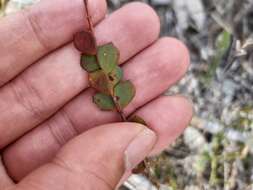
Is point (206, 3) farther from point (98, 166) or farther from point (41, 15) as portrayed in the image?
point (98, 166)

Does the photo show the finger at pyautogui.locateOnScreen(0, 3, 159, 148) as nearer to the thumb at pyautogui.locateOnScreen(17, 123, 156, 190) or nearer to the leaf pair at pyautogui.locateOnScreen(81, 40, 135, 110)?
the leaf pair at pyautogui.locateOnScreen(81, 40, 135, 110)

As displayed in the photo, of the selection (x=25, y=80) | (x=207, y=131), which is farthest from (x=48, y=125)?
(x=207, y=131)

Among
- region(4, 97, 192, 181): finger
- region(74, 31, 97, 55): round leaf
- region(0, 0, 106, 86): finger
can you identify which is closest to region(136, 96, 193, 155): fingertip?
region(4, 97, 192, 181): finger

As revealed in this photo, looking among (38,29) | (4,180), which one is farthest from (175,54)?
(4,180)

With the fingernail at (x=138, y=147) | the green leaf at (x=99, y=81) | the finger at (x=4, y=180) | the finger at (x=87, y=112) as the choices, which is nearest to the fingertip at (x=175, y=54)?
the finger at (x=87, y=112)

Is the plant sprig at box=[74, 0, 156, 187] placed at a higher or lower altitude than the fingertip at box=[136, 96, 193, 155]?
higher
